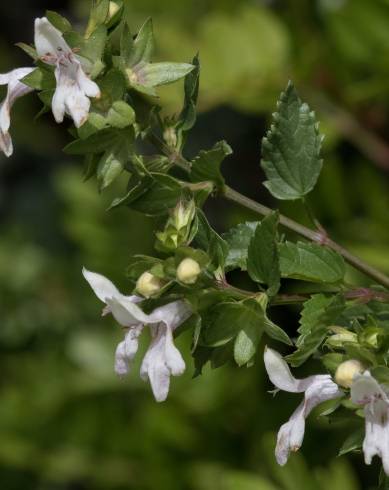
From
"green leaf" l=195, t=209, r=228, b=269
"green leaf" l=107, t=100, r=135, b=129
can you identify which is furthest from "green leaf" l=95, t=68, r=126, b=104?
"green leaf" l=195, t=209, r=228, b=269

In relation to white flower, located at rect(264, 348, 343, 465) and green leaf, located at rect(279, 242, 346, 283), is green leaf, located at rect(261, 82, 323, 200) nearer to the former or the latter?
green leaf, located at rect(279, 242, 346, 283)

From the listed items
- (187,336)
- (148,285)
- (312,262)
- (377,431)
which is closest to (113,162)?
(148,285)

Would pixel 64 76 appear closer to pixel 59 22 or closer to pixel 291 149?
pixel 59 22

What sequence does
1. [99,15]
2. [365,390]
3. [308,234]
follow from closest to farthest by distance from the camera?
1. [365,390]
2. [99,15]
3. [308,234]

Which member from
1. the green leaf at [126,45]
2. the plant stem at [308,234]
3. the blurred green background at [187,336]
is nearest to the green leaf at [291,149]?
the plant stem at [308,234]

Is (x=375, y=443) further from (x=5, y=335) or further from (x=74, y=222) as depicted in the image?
(x=5, y=335)
